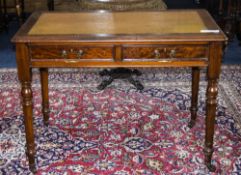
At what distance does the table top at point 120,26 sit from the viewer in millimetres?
2328

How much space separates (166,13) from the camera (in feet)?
9.23

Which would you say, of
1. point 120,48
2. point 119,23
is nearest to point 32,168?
point 120,48

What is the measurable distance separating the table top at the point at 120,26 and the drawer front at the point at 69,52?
0.20 ft

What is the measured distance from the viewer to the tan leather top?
8.02ft

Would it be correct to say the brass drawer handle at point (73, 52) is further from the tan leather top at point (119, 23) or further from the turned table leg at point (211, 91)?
the turned table leg at point (211, 91)

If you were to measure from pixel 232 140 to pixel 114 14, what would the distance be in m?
1.17

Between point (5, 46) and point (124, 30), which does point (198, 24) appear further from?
point (5, 46)

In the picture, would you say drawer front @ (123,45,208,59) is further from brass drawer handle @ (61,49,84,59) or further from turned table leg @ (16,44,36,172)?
turned table leg @ (16,44,36,172)

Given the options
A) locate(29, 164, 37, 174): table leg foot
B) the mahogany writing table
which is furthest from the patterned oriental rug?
the mahogany writing table

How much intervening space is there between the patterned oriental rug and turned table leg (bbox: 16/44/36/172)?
0.45 feet

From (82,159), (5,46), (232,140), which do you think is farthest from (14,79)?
(232,140)

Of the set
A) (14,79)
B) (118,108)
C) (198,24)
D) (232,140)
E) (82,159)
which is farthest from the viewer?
(14,79)

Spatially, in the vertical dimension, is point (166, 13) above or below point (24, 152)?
above

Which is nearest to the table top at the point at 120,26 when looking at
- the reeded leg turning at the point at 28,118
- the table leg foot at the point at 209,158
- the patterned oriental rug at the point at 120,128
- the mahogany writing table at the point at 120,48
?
the mahogany writing table at the point at 120,48
